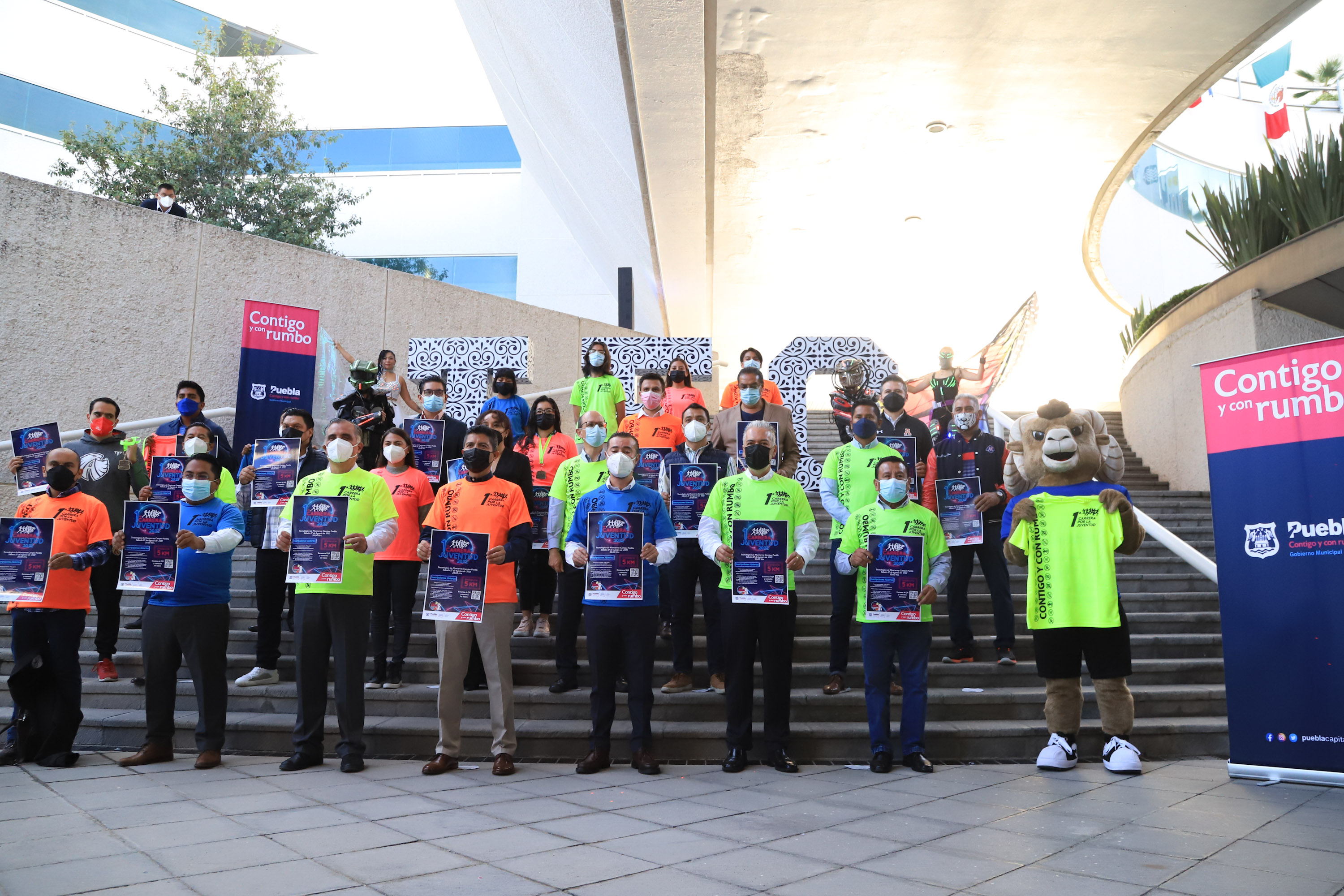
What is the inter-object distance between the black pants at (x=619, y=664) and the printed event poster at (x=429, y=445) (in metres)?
3.21

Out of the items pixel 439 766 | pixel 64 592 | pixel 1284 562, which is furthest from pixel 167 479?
pixel 1284 562

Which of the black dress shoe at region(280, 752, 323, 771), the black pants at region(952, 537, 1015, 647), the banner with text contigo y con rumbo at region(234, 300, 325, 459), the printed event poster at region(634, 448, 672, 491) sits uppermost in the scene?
the banner with text contigo y con rumbo at region(234, 300, 325, 459)

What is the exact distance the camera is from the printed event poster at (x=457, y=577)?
559 centimetres

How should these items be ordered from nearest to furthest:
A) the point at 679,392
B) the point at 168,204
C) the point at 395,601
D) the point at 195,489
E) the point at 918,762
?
the point at 918,762 < the point at 195,489 < the point at 395,601 < the point at 679,392 < the point at 168,204

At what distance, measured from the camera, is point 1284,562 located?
17.4 ft

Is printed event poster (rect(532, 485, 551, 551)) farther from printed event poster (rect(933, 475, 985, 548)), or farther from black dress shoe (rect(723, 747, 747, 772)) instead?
printed event poster (rect(933, 475, 985, 548))

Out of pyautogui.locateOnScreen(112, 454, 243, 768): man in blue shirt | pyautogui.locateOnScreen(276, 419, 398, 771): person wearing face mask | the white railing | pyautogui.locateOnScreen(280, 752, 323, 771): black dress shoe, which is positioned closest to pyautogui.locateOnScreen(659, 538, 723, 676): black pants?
pyautogui.locateOnScreen(276, 419, 398, 771): person wearing face mask

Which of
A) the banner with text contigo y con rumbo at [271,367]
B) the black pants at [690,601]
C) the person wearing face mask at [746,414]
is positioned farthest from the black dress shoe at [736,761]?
the banner with text contigo y con rumbo at [271,367]

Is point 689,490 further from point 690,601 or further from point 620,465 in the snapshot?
point 620,465

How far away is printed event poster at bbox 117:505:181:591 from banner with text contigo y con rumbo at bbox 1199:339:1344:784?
6.37 metres

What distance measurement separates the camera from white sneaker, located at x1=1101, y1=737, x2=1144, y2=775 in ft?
17.6

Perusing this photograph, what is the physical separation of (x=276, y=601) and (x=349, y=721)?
1.61 meters

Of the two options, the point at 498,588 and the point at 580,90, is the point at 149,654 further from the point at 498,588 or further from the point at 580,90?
the point at 580,90

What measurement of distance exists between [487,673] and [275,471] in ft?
8.37
